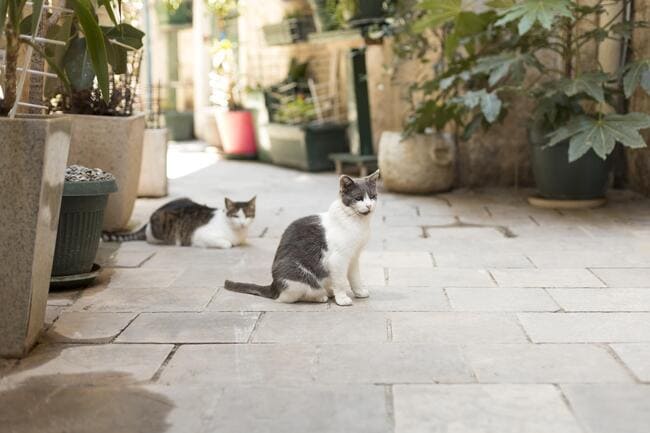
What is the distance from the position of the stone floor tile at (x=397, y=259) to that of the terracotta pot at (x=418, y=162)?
2.07 metres

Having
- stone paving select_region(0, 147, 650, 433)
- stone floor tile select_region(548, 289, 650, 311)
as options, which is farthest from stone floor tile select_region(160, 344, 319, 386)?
stone floor tile select_region(548, 289, 650, 311)

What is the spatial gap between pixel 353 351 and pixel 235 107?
23.6 feet

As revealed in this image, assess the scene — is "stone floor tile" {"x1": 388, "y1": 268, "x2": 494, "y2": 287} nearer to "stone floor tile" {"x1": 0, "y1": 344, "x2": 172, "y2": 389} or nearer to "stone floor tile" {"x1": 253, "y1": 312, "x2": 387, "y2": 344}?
"stone floor tile" {"x1": 253, "y1": 312, "x2": 387, "y2": 344}

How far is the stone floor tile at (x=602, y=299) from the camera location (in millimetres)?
3150

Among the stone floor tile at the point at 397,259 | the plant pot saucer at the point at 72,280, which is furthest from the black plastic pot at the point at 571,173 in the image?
the plant pot saucer at the point at 72,280

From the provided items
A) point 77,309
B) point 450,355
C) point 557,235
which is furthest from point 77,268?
point 557,235

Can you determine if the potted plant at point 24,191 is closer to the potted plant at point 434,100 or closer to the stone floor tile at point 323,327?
the stone floor tile at point 323,327

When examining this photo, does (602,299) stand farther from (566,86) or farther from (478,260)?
(566,86)

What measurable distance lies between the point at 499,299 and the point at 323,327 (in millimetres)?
811

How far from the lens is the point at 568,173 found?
5.43 m

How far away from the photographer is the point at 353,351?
2652 millimetres

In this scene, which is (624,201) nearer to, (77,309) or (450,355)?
(450,355)

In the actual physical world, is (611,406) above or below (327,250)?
below

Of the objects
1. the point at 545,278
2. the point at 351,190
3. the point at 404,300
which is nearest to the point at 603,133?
the point at 545,278
